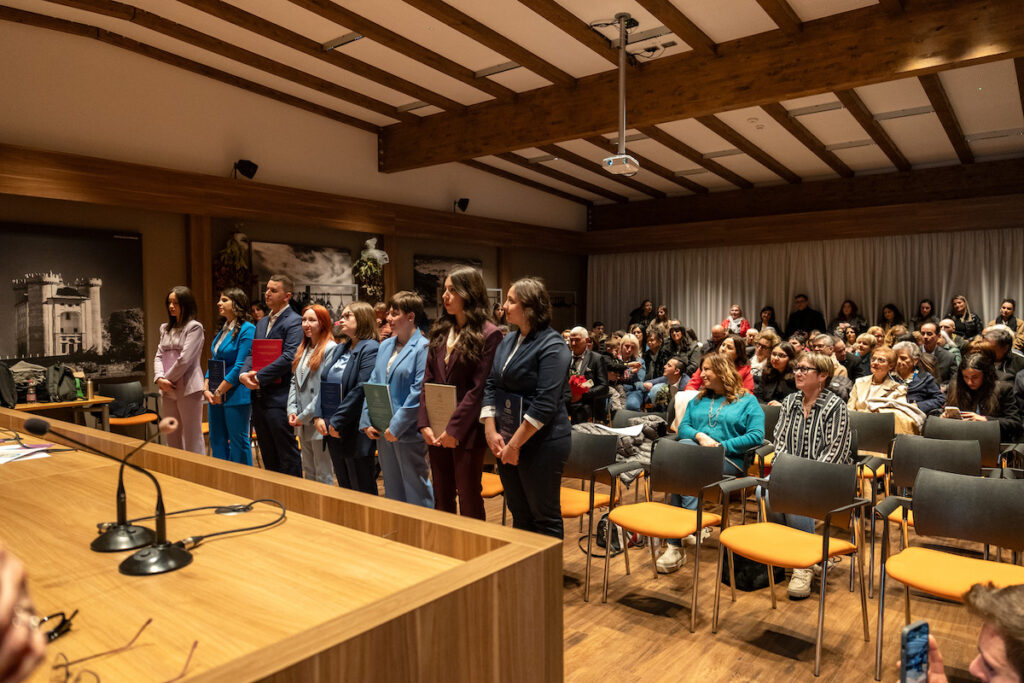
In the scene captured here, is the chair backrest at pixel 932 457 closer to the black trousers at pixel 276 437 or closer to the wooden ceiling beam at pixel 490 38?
the black trousers at pixel 276 437

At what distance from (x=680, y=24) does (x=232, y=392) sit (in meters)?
4.55

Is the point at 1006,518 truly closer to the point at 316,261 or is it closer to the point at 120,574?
the point at 120,574

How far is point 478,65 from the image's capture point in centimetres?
709

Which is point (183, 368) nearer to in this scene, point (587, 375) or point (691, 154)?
point (587, 375)

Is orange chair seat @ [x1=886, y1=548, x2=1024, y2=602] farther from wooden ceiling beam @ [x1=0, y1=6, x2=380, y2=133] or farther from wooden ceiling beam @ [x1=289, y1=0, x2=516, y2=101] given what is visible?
wooden ceiling beam @ [x1=0, y1=6, x2=380, y2=133]

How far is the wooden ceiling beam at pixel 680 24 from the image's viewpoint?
5.43 metres

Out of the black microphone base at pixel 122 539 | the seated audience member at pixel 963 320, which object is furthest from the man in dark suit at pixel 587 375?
the seated audience member at pixel 963 320

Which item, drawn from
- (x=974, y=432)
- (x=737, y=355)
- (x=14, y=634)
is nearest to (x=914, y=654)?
(x=14, y=634)

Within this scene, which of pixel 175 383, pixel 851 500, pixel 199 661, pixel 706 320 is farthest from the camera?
pixel 706 320

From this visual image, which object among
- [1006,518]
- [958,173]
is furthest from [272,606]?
[958,173]

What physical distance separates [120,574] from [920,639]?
1.46 metres

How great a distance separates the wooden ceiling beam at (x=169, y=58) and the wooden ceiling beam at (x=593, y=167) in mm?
2518

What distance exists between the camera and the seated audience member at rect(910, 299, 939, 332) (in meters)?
10.2

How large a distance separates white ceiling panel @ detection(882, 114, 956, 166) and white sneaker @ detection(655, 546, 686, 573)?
696 cm
